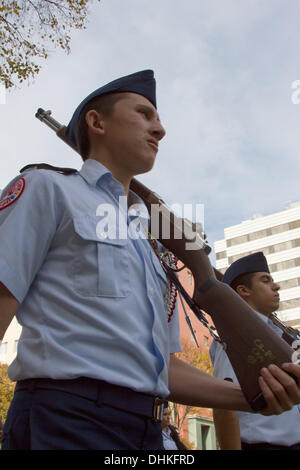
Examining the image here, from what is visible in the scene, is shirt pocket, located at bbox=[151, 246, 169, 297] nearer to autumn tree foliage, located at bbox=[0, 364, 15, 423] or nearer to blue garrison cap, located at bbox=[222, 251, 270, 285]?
blue garrison cap, located at bbox=[222, 251, 270, 285]

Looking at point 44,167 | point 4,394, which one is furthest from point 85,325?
point 4,394

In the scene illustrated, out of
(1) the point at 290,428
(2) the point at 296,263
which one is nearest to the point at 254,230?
(2) the point at 296,263

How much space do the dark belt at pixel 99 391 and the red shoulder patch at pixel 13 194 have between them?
0.62 m

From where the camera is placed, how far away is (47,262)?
5.77ft

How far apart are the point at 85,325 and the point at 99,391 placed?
0.72 feet

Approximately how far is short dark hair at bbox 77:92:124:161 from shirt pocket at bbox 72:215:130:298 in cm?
70

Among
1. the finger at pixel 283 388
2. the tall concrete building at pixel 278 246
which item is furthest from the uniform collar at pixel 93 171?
the tall concrete building at pixel 278 246

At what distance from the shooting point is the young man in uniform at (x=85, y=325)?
4.95ft

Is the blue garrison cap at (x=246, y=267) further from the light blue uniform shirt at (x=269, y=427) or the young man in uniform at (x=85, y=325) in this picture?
the young man in uniform at (x=85, y=325)

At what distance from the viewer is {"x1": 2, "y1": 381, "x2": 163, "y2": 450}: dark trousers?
1452 millimetres

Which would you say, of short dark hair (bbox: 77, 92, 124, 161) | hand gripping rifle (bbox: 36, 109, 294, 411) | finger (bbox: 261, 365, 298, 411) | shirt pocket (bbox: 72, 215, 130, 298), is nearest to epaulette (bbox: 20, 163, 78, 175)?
shirt pocket (bbox: 72, 215, 130, 298)

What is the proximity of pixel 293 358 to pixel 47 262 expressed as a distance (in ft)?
3.39

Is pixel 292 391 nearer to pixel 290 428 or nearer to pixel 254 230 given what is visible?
pixel 290 428
